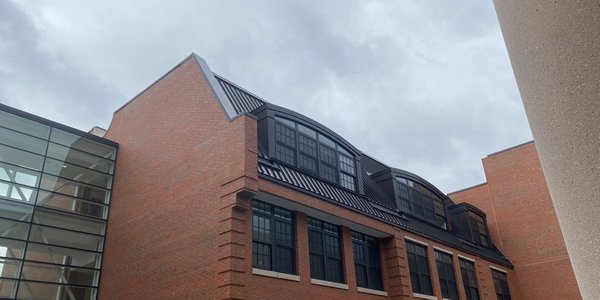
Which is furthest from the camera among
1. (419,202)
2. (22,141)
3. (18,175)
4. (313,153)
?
(419,202)

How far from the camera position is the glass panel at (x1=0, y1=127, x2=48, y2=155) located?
19841 millimetres

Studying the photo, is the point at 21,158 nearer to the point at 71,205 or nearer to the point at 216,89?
the point at 71,205

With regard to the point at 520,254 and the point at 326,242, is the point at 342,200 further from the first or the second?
the point at 520,254

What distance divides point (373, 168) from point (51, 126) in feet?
55.5

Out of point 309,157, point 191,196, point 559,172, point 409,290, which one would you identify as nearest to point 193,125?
point 191,196

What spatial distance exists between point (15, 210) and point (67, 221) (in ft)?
6.78

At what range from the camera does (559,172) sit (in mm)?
2801

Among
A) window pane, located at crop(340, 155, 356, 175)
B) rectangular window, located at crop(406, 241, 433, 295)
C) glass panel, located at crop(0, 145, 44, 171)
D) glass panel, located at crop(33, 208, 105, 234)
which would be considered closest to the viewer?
glass panel, located at crop(33, 208, 105, 234)

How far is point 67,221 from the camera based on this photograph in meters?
20.2

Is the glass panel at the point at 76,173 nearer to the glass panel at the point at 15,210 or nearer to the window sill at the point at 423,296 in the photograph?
the glass panel at the point at 15,210

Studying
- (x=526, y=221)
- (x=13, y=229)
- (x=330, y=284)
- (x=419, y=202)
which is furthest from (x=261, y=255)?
(x=526, y=221)

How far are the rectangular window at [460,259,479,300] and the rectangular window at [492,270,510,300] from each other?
3018 mm

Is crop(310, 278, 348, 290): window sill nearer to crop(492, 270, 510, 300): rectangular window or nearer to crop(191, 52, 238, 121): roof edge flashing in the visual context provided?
crop(191, 52, 238, 121): roof edge flashing

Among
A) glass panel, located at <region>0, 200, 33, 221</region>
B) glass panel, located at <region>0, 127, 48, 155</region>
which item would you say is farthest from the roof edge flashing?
glass panel, located at <region>0, 200, 33, 221</region>
